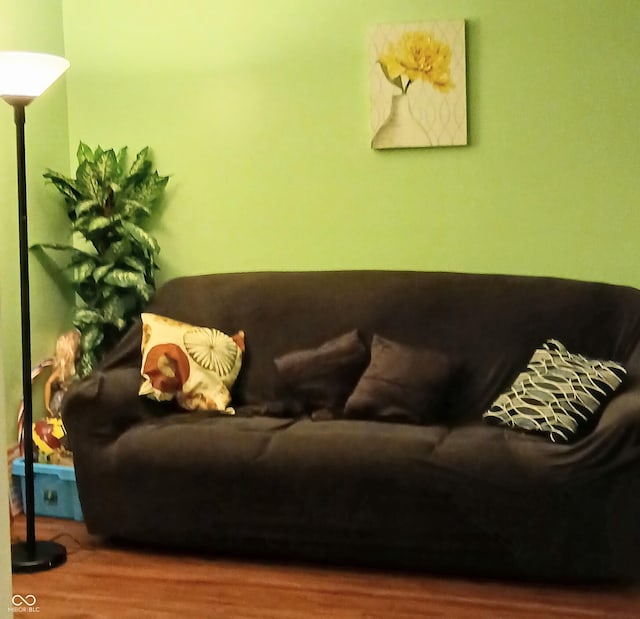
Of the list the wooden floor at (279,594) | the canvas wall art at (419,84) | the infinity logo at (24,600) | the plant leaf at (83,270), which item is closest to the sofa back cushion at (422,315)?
the plant leaf at (83,270)

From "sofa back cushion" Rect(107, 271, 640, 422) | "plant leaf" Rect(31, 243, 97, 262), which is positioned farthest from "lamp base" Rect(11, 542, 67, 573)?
"plant leaf" Rect(31, 243, 97, 262)

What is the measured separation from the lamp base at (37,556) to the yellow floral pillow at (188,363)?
0.60 m

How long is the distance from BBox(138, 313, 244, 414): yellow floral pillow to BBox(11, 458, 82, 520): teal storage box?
50 cm

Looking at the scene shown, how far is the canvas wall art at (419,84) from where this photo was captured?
11.3 ft

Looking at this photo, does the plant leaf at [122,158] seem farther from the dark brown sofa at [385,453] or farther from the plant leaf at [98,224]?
the dark brown sofa at [385,453]

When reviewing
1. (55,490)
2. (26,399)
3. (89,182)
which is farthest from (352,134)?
(55,490)

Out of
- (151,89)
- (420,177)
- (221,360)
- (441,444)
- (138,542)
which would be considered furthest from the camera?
(151,89)

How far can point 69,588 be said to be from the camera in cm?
274

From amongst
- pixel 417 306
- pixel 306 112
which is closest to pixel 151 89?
pixel 306 112

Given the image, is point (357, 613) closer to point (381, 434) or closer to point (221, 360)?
point (381, 434)

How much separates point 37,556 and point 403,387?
1.36 metres

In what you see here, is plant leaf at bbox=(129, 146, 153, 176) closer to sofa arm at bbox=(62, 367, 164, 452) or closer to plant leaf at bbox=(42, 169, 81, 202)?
plant leaf at bbox=(42, 169, 81, 202)

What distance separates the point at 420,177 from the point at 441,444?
1.27m

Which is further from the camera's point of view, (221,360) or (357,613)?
(221,360)
